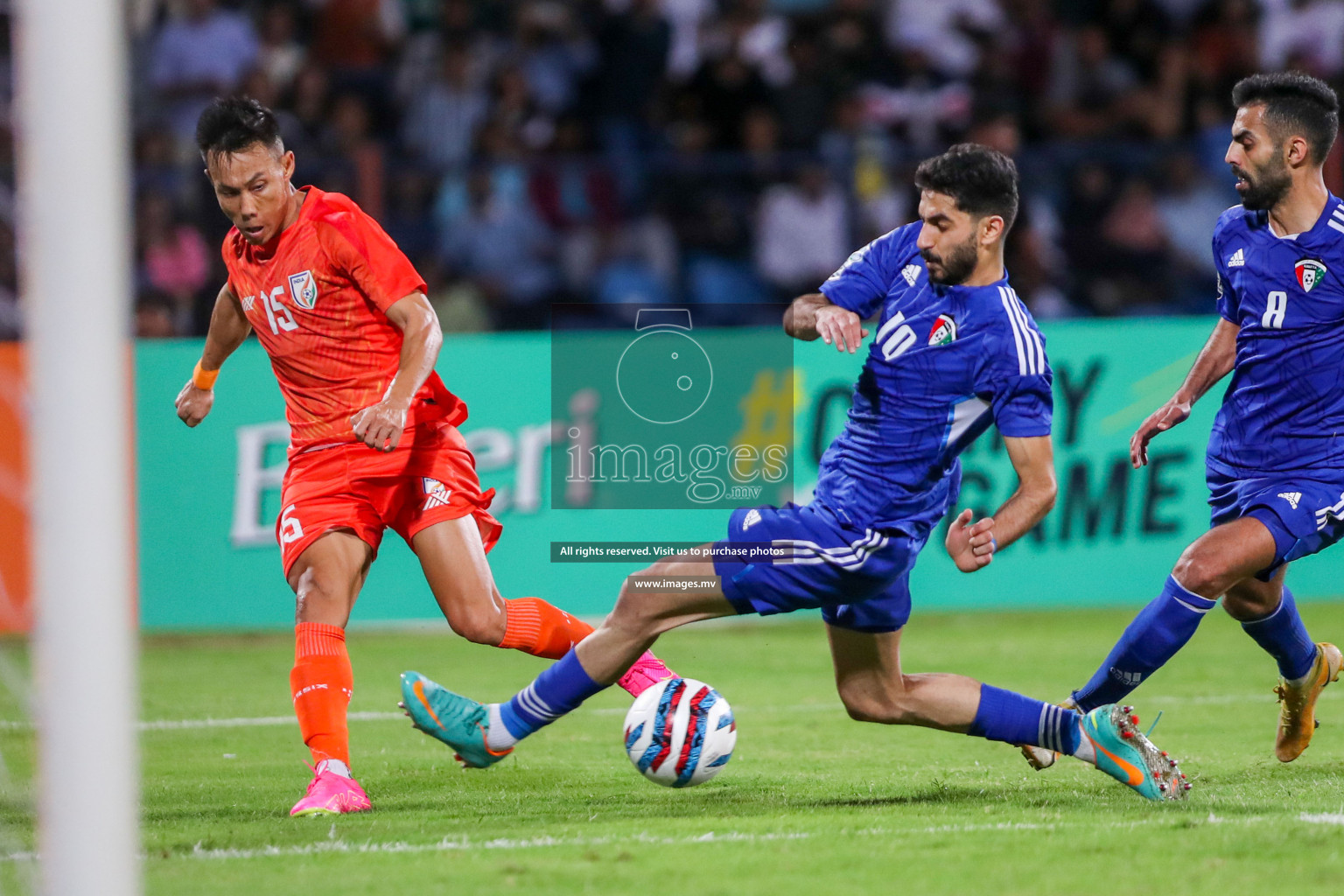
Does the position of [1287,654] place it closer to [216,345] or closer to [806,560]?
[806,560]

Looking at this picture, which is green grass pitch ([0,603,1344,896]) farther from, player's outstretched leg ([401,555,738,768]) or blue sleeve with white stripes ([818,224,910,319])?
blue sleeve with white stripes ([818,224,910,319])

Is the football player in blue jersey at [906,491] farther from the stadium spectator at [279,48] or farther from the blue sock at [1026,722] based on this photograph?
the stadium spectator at [279,48]

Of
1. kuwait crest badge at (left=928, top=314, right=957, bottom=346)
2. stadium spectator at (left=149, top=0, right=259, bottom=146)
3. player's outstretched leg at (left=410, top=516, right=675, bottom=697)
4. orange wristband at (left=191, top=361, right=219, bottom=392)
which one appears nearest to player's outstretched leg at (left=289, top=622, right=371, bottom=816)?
player's outstretched leg at (left=410, top=516, right=675, bottom=697)

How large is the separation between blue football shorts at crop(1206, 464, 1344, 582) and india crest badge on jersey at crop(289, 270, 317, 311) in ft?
10.8

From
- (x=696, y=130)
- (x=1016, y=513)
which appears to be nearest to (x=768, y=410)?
(x=696, y=130)

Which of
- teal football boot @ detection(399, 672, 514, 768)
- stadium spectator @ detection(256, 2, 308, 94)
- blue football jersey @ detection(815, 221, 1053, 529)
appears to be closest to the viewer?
blue football jersey @ detection(815, 221, 1053, 529)

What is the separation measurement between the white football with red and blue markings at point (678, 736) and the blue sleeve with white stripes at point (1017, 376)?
1.29 m

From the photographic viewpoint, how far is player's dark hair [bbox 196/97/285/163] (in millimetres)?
5402

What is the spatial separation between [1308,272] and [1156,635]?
1.37m

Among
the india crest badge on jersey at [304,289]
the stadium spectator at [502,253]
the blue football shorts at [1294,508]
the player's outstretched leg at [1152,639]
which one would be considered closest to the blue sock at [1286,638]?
the blue football shorts at [1294,508]

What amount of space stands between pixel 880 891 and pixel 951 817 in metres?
1.03

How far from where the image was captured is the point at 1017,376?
491 cm

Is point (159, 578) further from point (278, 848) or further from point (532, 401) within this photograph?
point (278, 848)

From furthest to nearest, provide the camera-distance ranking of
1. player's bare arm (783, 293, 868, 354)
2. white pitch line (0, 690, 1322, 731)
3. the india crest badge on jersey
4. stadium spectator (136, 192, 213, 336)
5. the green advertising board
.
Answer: stadium spectator (136, 192, 213, 336) < the green advertising board < white pitch line (0, 690, 1322, 731) < the india crest badge on jersey < player's bare arm (783, 293, 868, 354)
